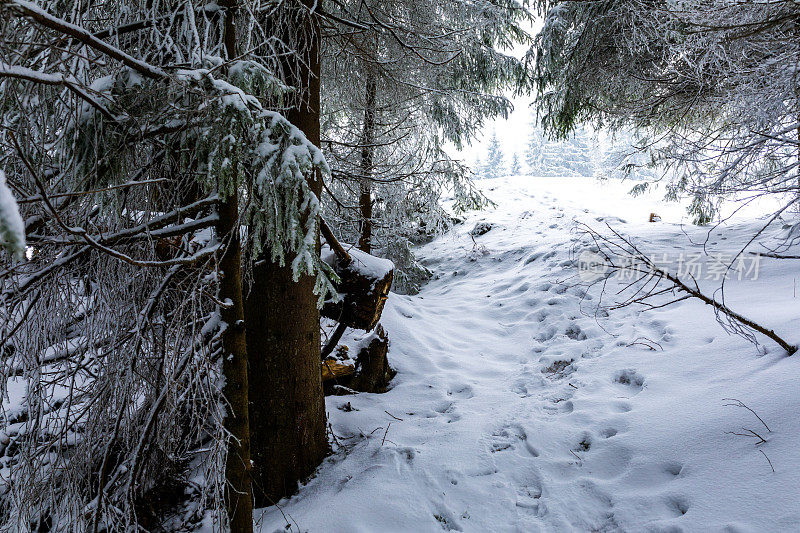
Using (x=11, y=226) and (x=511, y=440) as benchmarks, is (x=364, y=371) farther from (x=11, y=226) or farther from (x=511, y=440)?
(x=11, y=226)

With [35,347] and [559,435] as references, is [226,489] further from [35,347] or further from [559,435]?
[559,435]

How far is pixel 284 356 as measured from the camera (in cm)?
323

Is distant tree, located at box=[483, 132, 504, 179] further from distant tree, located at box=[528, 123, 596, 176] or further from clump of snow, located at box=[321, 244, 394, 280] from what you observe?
clump of snow, located at box=[321, 244, 394, 280]

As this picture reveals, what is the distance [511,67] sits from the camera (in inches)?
317

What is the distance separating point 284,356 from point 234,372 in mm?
810

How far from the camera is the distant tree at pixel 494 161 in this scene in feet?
154

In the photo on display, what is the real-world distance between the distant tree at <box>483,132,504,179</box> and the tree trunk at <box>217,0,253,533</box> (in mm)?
46968

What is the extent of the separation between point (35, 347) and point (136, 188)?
1.06 meters

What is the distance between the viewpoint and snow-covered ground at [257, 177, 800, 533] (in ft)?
8.89

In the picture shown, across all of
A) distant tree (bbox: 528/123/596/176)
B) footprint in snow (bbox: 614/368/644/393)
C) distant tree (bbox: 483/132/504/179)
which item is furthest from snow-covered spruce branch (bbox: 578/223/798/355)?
distant tree (bbox: 483/132/504/179)

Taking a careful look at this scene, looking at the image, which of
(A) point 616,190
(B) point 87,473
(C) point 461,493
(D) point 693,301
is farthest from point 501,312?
(A) point 616,190

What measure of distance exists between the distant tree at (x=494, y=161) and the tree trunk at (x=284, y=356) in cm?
4584

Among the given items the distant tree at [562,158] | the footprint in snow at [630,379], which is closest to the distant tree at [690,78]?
the footprint in snow at [630,379]

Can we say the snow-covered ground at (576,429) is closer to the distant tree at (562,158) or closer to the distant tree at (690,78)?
the distant tree at (690,78)
